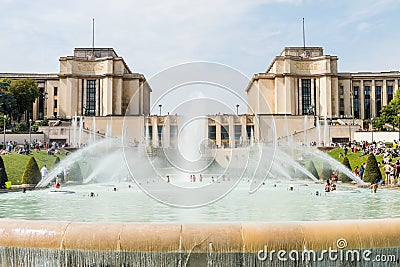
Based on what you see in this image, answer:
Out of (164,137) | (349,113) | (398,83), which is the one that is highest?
(398,83)

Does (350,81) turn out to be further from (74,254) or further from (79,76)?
(74,254)

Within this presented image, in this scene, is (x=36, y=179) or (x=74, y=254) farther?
(x=36, y=179)

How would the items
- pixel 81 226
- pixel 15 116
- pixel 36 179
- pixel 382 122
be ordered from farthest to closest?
pixel 15 116
pixel 382 122
pixel 36 179
pixel 81 226

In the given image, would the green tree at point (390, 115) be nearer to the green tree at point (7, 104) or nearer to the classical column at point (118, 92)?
the classical column at point (118, 92)

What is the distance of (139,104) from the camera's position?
79438 millimetres

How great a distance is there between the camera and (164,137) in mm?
60531

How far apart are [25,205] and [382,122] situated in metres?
63.2

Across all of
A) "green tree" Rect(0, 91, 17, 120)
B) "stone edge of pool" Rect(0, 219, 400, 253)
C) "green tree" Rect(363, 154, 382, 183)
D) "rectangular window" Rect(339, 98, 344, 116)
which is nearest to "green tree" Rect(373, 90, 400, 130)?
"rectangular window" Rect(339, 98, 344, 116)

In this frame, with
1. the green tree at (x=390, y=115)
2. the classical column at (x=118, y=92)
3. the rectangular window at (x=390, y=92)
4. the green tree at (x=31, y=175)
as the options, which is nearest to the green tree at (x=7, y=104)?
the classical column at (x=118, y=92)

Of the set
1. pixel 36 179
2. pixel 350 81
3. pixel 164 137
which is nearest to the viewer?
pixel 36 179

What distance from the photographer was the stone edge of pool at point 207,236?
20.2 ft

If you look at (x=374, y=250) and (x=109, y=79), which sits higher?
(x=109, y=79)

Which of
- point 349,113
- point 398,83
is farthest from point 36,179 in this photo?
point 398,83

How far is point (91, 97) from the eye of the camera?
270 ft
